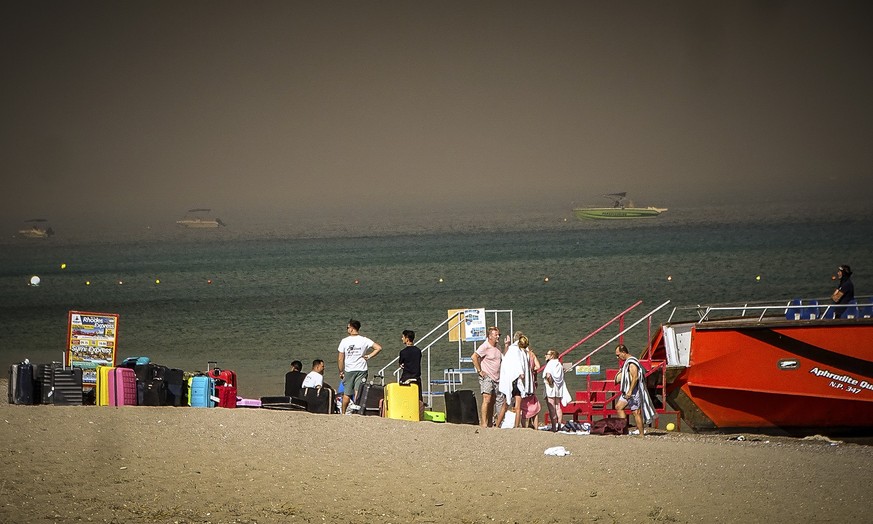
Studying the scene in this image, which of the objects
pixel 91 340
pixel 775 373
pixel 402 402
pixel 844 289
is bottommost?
pixel 402 402

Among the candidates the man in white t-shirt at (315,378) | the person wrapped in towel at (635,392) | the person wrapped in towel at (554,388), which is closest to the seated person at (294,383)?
the man in white t-shirt at (315,378)

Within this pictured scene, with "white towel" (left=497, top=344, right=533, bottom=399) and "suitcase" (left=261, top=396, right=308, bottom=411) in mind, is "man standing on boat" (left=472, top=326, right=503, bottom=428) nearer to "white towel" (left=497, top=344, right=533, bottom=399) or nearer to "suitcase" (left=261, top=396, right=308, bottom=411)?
"white towel" (left=497, top=344, right=533, bottom=399)

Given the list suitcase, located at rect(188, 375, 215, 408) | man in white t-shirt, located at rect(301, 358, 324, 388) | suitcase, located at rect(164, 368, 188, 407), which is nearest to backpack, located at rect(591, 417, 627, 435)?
man in white t-shirt, located at rect(301, 358, 324, 388)

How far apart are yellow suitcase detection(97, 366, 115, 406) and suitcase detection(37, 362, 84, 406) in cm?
24

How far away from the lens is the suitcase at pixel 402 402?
1504cm

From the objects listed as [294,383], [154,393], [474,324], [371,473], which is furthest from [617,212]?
[371,473]

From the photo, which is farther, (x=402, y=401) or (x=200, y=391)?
(x=402, y=401)

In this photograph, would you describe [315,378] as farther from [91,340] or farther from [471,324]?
[471,324]

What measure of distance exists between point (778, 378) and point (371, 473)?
7230 mm

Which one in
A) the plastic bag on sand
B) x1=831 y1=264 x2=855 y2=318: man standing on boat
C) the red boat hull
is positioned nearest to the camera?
the plastic bag on sand

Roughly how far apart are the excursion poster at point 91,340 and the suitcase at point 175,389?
1273 mm

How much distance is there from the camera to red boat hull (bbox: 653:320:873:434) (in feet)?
53.9

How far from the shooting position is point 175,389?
14766 mm

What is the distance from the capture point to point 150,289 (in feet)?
249
